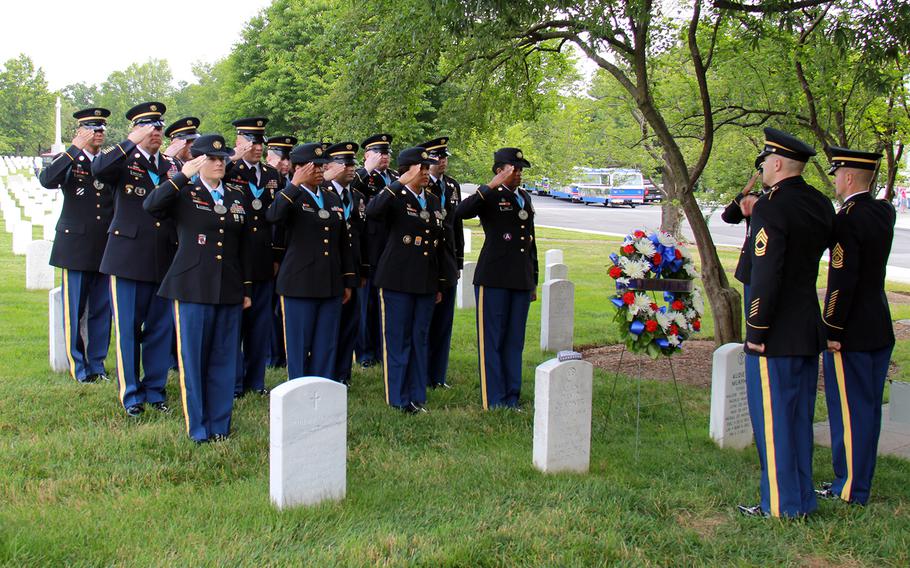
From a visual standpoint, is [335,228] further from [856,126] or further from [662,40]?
[856,126]

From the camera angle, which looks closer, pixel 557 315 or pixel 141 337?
pixel 141 337

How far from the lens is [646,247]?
6.29m

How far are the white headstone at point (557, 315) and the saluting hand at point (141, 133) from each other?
16.4 ft

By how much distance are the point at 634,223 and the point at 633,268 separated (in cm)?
3061

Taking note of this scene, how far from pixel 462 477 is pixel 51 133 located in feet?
198

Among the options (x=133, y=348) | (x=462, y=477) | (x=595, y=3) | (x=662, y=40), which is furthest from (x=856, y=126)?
(x=133, y=348)

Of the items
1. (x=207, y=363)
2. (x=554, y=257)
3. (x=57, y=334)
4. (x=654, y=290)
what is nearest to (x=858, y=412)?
(x=654, y=290)

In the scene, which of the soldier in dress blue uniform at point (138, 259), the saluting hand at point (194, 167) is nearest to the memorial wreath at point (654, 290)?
the saluting hand at point (194, 167)

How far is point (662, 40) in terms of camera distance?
416 inches

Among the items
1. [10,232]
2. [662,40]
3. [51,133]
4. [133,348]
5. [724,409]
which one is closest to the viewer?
[724,409]

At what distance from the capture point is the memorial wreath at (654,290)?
20.7 feet

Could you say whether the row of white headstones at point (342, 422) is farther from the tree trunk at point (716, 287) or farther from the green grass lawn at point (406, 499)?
Answer: the tree trunk at point (716, 287)

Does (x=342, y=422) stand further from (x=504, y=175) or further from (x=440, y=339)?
(x=440, y=339)

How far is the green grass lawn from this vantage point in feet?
14.0
